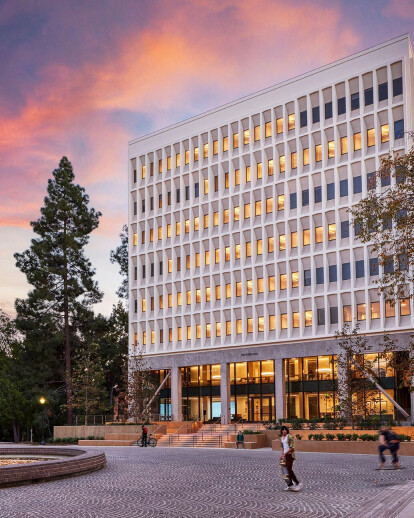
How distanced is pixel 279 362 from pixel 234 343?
5.36 m

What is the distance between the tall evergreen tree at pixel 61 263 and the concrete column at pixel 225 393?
52.9 feet

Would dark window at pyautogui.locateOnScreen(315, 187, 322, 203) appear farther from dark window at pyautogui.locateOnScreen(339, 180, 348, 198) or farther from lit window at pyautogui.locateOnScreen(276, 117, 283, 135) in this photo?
lit window at pyautogui.locateOnScreen(276, 117, 283, 135)

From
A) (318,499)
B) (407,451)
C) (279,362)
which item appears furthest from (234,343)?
(318,499)

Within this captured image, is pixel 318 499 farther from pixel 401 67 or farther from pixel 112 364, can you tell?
pixel 112 364

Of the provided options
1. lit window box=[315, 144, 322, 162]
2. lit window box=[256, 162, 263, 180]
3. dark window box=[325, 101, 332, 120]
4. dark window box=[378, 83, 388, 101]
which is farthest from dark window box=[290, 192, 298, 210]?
dark window box=[378, 83, 388, 101]

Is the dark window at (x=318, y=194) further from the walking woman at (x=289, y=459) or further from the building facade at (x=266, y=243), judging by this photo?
the walking woman at (x=289, y=459)

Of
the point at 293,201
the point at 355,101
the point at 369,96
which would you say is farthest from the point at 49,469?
the point at 355,101

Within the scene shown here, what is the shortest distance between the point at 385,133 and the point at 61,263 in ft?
117

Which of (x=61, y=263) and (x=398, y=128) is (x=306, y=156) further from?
(x=61, y=263)

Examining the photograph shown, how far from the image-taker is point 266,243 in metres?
65.7

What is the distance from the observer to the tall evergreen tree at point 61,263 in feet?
245

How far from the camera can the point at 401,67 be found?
5841 cm

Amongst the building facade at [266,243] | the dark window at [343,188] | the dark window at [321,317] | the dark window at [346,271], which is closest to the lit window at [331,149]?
the building facade at [266,243]

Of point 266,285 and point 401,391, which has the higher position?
point 266,285
